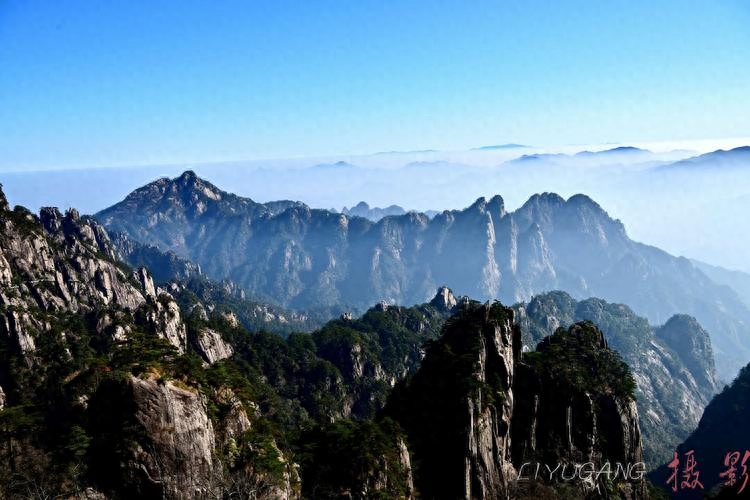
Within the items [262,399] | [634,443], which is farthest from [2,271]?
[634,443]

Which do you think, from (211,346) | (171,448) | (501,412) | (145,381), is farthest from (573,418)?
(211,346)

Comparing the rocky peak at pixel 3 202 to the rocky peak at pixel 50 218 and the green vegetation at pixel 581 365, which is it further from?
the green vegetation at pixel 581 365

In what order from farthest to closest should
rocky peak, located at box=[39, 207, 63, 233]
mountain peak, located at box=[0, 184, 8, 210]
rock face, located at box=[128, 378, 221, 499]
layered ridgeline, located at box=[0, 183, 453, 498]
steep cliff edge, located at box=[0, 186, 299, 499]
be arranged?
rocky peak, located at box=[39, 207, 63, 233], mountain peak, located at box=[0, 184, 8, 210], layered ridgeline, located at box=[0, 183, 453, 498], rock face, located at box=[128, 378, 221, 499], steep cliff edge, located at box=[0, 186, 299, 499]

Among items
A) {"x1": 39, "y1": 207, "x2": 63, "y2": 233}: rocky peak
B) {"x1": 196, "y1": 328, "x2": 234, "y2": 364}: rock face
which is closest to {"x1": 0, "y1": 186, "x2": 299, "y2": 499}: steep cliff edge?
{"x1": 196, "y1": 328, "x2": 234, "y2": 364}: rock face

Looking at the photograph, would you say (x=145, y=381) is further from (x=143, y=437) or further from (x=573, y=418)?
(x=573, y=418)

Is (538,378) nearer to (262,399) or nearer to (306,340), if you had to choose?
(262,399)

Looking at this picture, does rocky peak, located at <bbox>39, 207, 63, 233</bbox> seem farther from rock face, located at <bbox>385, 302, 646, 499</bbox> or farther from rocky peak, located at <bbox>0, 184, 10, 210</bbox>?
rock face, located at <bbox>385, 302, 646, 499</bbox>

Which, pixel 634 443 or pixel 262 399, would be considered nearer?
pixel 634 443

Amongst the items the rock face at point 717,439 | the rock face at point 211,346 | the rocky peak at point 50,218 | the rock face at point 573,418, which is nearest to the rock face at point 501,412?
A: the rock face at point 573,418
